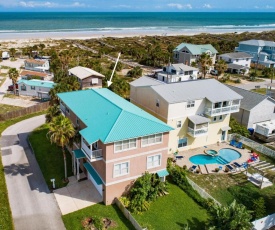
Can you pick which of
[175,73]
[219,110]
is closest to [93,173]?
[219,110]

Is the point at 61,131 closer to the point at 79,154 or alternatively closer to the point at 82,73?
the point at 79,154

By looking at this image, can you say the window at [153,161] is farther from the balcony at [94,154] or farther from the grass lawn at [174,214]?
the balcony at [94,154]

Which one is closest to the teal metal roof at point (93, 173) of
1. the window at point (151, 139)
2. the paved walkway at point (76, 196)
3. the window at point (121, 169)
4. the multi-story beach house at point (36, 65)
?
the window at point (121, 169)

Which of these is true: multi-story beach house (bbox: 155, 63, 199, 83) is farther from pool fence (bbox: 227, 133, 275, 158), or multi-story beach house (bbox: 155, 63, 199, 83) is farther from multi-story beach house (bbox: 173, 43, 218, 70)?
multi-story beach house (bbox: 173, 43, 218, 70)

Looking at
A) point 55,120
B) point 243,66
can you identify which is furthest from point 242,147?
point 243,66

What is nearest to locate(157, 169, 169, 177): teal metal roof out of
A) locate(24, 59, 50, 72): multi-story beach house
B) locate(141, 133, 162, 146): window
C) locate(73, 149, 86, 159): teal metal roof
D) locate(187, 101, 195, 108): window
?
locate(141, 133, 162, 146): window

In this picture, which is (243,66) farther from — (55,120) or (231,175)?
(55,120)
